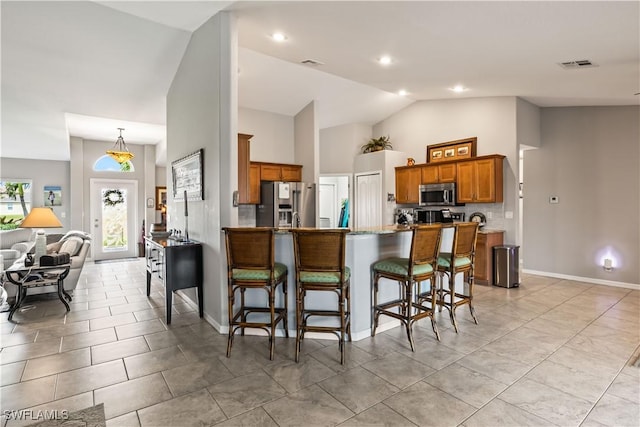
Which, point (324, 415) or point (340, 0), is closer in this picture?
point (324, 415)

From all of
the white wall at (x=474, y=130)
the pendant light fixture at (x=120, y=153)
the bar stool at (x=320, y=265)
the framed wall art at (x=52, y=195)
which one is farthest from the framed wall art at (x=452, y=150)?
the framed wall art at (x=52, y=195)

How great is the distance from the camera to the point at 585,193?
555cm

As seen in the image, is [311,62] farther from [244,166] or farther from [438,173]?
[438,173]

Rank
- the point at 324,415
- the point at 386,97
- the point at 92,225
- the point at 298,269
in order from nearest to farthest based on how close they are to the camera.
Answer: the point at 324,415
the point at 298,269
the point at 386,97
the point at 92,225

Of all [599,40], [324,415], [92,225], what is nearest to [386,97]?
[599,40]

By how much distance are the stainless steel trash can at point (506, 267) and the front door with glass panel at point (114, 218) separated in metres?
8.47

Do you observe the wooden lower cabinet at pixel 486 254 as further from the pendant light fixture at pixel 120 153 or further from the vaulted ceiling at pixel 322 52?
the pendant light fixture at pixel 120 153

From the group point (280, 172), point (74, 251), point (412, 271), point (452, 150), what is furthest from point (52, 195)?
point (452, 150)

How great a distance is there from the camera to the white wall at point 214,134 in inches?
132

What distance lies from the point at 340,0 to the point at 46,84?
4.38 meters

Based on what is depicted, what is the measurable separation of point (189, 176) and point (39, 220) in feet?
6.99

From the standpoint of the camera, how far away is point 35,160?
839 centimetres

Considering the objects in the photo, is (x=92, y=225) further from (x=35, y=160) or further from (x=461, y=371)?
(x=461, y=371)

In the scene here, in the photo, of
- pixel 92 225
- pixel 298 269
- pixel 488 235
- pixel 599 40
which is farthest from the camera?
pixel 92 225
